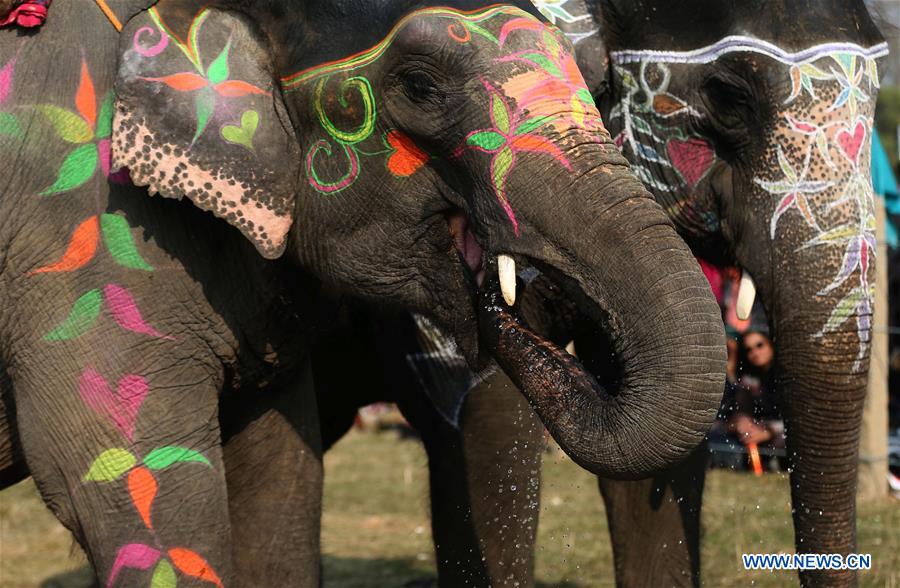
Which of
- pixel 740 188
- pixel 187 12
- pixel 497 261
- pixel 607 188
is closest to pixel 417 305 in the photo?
pixel 497 261

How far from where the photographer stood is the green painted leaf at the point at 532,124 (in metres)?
2.92

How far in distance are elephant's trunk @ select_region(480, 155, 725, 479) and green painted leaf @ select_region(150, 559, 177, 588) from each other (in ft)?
2.73

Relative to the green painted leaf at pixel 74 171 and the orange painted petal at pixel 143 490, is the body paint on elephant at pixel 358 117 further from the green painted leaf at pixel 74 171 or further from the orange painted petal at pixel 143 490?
the orange painted petal at pixel 143 490

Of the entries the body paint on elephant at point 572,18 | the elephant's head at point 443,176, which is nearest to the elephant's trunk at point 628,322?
the elephant's head at point 443,176

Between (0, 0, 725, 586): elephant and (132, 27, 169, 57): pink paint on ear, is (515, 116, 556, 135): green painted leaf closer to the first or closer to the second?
(0, 0, 725, 586): elephant

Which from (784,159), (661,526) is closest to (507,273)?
(784,159)

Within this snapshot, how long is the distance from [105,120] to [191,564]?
3.04 feet

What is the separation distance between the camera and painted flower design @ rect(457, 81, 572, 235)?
2.92 metres

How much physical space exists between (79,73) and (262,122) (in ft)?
1.29

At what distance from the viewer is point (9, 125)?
10.3 feet

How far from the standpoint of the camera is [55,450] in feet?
10.4

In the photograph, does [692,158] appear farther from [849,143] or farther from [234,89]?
[234,89]

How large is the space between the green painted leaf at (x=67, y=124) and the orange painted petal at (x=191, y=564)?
86cm

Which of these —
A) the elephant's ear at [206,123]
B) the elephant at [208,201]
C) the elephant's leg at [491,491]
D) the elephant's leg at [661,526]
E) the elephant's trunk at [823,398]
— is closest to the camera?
the elephant at [208,201]
